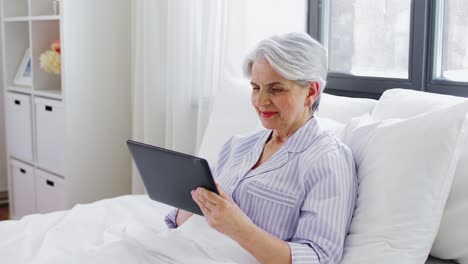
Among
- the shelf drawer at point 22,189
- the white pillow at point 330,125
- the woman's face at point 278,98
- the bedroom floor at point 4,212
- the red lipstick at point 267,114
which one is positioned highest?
the woman's face at point 278,98

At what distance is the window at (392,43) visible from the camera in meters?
2.17

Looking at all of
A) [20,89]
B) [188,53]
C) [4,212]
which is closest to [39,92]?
[20,89]

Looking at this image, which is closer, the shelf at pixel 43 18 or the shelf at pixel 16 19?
the shelf at pixel 43 18

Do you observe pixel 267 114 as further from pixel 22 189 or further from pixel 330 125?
pixel 22 189

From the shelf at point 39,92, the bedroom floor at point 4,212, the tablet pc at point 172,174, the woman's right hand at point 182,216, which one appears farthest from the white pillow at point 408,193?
the bedroom floor at point 4,212

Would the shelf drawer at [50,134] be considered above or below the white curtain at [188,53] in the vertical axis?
below

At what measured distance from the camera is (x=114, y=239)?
1.79 metres

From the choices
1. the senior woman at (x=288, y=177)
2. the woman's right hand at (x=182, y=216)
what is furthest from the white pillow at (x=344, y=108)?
the woman's right hand at (x=182, y=216)

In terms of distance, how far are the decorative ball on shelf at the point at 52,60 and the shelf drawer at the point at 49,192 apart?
537 mm

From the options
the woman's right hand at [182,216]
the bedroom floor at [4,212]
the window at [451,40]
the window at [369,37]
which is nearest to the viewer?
the woman's right hand at [182,216]

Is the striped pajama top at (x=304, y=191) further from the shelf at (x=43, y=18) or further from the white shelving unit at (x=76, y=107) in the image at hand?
the shelf at (x=43, y=18)

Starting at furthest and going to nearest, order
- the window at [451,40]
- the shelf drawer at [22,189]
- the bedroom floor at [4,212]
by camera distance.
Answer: the bedroom floor at [4,212], the shelf drawer at [22,189], the window at [451,40]

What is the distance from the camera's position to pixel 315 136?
62.4 inches

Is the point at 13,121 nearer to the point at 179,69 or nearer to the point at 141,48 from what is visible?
the point at 141,48
